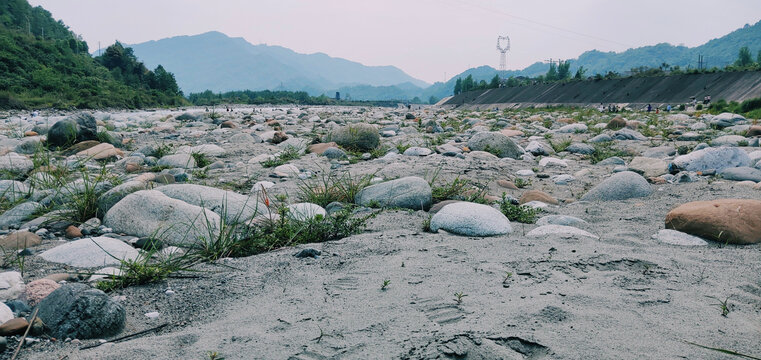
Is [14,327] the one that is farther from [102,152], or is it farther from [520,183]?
[102,152]

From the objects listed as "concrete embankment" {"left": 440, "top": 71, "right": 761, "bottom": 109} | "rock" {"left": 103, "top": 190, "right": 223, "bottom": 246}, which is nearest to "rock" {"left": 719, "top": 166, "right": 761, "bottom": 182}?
"rock" {"left": 103, "top": 190, "right": 223, "bottom": 246}

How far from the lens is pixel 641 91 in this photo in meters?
40.0

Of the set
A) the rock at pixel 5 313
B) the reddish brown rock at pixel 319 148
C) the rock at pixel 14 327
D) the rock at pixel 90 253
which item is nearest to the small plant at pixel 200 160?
the reddish brown rock at pixel 319 148

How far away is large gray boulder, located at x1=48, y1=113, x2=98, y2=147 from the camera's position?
284 inches

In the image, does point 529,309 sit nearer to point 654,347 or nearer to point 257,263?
point 654,347

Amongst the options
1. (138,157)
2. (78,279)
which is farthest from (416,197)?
(138,157)

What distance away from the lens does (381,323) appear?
1833mm

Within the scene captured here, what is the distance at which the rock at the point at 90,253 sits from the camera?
259cm

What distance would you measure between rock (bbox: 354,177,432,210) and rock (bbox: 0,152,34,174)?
394cm

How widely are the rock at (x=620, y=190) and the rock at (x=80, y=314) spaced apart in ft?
13.2

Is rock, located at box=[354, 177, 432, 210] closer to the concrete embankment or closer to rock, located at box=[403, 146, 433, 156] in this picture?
rock, located at box=[403, 146, 433, 156]

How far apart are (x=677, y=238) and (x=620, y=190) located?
1.42m

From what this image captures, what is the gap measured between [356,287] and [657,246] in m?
1.96

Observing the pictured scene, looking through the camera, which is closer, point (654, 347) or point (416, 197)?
point (654, 347)
